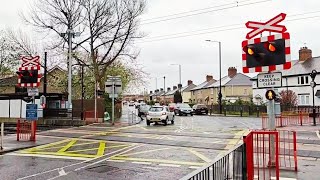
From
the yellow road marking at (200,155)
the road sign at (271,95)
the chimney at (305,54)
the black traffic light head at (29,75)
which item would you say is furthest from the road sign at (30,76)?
the chimney at (305,54)

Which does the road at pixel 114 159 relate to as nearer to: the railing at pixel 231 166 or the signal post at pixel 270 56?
the railing at pixel 231 166

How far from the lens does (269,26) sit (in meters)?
8.50

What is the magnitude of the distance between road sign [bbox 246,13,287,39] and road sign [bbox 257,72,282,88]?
1.08 m

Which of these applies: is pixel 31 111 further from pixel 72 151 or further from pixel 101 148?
pixel 101 148

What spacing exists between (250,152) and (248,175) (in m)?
0.46

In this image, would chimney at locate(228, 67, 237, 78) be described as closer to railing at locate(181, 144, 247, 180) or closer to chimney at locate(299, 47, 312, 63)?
chimney at locate(299, 47, 312, 63)

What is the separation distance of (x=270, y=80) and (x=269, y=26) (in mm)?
1397

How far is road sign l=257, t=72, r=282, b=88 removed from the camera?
8125 millimetres

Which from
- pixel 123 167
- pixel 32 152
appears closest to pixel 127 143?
pixel 32 152

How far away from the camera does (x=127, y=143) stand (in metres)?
15.8

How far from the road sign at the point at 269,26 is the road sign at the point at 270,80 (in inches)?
42.6

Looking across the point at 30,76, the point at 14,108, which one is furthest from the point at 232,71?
the point at 30,76

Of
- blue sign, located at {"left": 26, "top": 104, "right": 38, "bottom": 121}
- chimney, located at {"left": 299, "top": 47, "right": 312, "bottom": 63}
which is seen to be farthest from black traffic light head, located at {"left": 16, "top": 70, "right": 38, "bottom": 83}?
chimney, located at {"left": 299, "top": 47, "right": 312, "bottom": 63}

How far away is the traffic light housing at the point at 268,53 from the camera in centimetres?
805
